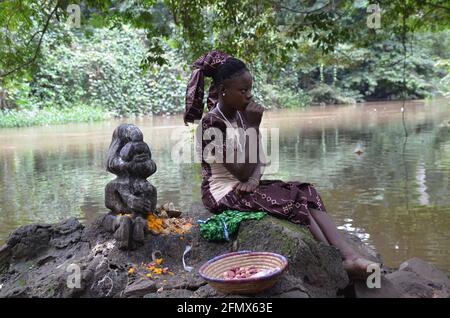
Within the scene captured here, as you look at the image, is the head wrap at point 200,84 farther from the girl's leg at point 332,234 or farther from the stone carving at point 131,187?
the girl's leg at point 332,234

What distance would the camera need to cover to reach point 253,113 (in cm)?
389

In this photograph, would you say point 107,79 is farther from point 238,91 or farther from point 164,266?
point 164,266

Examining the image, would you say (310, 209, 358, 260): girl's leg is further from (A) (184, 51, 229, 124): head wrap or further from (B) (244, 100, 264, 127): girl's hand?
(A) (184, 51, 229, 124): head wrap

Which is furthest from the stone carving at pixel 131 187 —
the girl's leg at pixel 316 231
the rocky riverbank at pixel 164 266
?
the girl's leg at pixel 316 231

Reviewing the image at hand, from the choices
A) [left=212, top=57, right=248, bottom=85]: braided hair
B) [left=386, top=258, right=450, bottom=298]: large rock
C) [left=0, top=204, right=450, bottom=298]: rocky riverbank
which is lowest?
[left=386, top=258, right=450, bottom=298]: large rock

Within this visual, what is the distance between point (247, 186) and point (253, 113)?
1.84ft

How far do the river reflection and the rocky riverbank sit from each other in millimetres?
1972

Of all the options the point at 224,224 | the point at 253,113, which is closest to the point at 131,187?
the point at 224,224

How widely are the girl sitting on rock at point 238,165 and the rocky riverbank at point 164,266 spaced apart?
0.50ft

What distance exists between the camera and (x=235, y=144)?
3852mm

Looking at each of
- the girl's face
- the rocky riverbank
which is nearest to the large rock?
the rocky riverbank

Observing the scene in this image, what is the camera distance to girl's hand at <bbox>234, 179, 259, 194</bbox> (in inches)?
150
